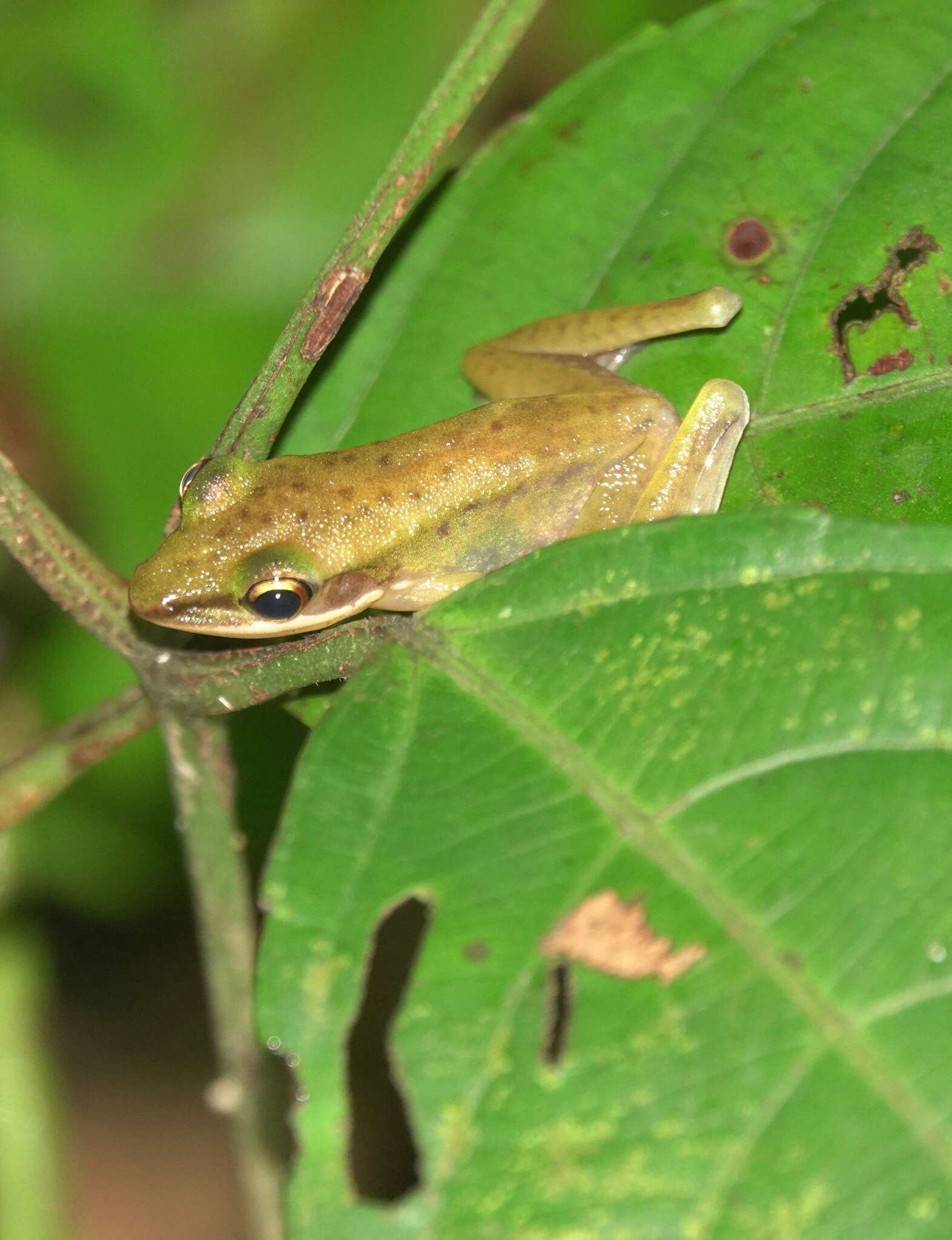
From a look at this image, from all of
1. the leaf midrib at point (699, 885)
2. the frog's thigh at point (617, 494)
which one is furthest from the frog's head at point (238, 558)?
the leaf midrib at point (699, 885)

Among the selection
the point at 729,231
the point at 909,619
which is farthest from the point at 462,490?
the point at 909,619

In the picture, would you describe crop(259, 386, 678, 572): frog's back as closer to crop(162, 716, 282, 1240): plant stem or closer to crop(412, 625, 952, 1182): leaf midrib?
crop(162, 716, 282, 1240): plant stem

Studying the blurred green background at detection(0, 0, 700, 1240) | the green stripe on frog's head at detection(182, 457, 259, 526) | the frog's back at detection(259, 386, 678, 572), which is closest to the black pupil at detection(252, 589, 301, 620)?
the frog's back at detection(259, 386, 678, 572)

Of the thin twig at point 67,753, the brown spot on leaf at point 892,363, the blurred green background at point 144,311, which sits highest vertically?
the blurred green background at point 144,311

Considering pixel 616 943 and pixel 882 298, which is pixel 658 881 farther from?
pixel 882 298

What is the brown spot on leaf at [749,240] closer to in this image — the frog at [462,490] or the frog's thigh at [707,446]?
the frog at [462,490]

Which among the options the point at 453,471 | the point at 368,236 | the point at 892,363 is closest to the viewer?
the point at 368,236

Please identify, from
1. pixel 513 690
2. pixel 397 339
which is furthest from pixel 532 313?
pixel 513 690
